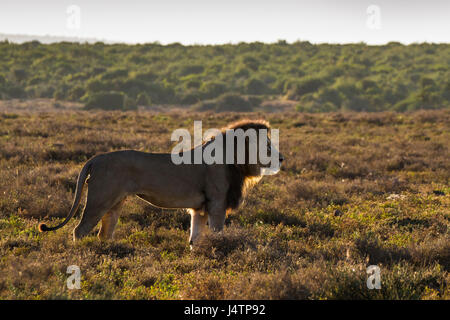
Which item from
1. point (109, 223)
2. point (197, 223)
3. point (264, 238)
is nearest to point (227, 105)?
point (264, 238)

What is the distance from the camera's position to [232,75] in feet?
209

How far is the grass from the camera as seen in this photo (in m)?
4.50

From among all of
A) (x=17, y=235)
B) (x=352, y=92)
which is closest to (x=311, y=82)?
(x=352, y=92)

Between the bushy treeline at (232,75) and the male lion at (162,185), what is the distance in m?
36.2

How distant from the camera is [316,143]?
17.4 m

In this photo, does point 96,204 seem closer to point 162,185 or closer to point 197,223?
point 162,185

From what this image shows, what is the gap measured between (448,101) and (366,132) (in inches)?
1248

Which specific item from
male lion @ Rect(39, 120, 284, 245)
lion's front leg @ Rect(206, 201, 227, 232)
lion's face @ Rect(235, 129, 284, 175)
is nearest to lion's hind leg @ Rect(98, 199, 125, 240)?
male lion @ Rect(39, 120, 284, 245)

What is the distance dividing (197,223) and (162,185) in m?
0.91

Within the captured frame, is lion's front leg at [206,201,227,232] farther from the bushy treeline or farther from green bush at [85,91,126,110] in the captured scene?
green bush at [85,91,126,110]

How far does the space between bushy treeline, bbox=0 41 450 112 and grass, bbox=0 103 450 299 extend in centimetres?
3054

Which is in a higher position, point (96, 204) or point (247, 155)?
point (247, 155)

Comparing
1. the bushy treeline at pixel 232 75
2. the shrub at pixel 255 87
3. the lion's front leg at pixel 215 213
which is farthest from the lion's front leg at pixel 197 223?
the shrub at pixel 255 87

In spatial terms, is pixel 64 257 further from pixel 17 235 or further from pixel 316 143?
pixel 316 143
